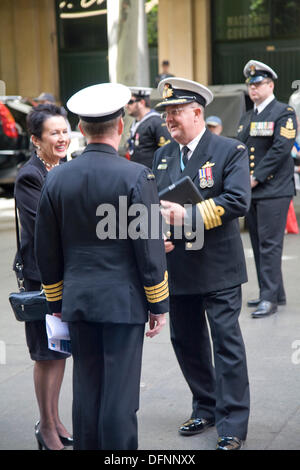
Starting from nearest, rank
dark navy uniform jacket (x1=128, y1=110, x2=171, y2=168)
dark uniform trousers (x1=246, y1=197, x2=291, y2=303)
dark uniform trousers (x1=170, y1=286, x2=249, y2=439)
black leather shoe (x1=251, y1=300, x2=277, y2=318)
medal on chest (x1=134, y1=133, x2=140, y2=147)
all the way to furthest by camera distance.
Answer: dark uniform trousers (x1=170, y1=286, x2=249, y2=439) → black leather shoe (x1=251, y1=300, x2=277, y2=318) → dark uniform trousers (x1=246, y1=197, x2=291, y2=303) → dark navy uniform jacket (x1=128, y1=110, x2=171, y2=168) → medal on chest (x1=134, y1=133, x2=140, y2=147)

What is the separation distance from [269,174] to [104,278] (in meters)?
3.59

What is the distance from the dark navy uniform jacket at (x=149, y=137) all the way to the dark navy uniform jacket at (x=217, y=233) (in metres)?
3.94

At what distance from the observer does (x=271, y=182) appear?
22.0 feet

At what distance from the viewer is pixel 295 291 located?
293 inches

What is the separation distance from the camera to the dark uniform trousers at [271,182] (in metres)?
6.64

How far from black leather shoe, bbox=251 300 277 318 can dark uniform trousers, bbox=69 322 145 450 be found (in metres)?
3.28

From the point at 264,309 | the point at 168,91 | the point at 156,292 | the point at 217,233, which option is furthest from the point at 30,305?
the point at 264,309

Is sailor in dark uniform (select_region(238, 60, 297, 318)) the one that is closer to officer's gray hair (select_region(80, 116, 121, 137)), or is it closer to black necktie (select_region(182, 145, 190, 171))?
black necktie (select_region(182, 145, 190, 171))

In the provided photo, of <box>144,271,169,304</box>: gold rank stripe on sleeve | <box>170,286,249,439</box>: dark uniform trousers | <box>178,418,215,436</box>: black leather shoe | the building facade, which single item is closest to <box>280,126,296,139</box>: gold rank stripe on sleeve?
<box>170,286,249,439</box>: dark uniform trousers

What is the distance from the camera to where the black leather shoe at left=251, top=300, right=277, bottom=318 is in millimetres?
6590

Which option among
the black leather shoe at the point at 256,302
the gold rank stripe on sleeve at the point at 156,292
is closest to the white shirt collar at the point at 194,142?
the gold rank stripe on sleeve at the point at 156,292

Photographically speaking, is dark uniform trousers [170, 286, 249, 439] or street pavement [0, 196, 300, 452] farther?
street pavement [0, 196, 300, 452]

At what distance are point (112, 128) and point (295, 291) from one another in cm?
445

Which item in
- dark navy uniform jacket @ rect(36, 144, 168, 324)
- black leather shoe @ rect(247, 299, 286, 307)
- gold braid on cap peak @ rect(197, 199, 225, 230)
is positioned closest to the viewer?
dark navy uniform jacket @ rect(36, 144, 168, 324)
